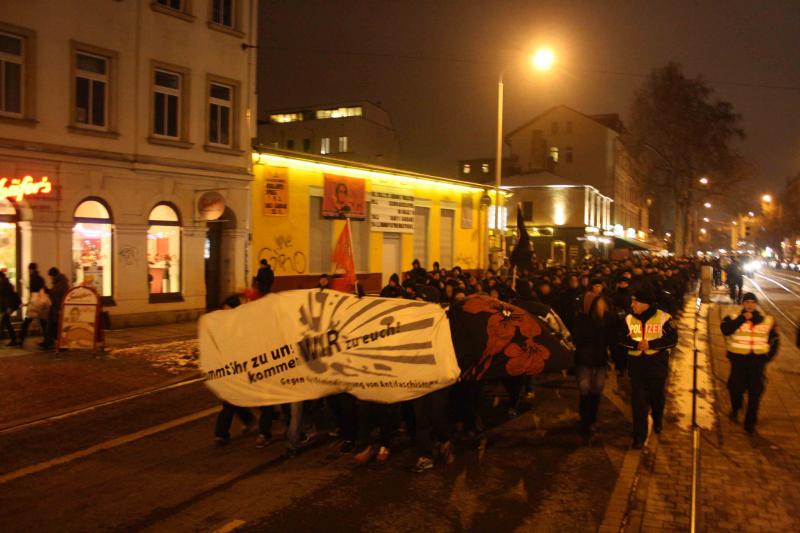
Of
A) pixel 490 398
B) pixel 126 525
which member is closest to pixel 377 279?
pixel 490 398

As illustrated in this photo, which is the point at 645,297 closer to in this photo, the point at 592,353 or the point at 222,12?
the point at 592,353

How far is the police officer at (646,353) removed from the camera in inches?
292

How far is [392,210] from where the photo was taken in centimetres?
2616

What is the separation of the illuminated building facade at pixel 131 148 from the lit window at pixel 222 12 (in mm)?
29

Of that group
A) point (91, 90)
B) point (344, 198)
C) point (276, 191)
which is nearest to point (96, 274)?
point (91, 90)

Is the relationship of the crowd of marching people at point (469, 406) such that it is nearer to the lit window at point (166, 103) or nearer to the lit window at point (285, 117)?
the lit window at point (166, 103)

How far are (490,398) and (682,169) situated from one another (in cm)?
4511

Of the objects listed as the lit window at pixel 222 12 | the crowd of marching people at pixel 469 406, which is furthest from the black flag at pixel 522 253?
the lit window at pixel 222 12

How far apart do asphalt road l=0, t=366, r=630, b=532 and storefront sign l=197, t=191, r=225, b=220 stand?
1083 cm


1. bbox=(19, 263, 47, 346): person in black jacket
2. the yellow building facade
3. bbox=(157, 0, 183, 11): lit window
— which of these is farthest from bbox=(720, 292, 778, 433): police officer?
bbox=(157, 0, 183, 11): lit window

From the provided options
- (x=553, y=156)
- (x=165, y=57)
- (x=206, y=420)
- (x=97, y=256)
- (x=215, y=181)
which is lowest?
(x=206, y=420)

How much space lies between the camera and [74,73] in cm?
1614

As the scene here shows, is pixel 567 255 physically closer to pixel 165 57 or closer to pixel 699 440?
pixel 165 57

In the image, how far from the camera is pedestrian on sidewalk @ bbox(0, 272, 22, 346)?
13.9 metres
